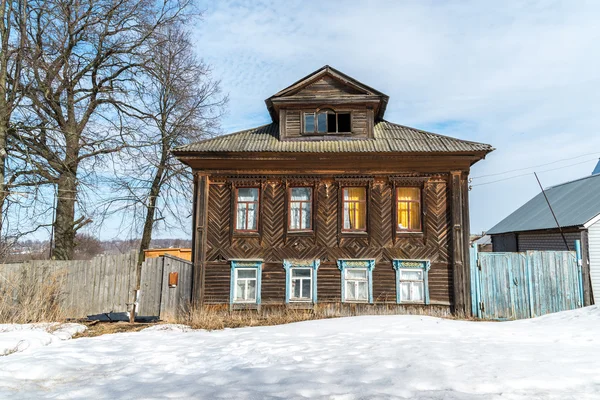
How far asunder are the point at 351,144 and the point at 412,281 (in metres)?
5.41

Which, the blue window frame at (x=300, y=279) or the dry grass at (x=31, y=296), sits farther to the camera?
the blue window frame at (x=300, y=279)

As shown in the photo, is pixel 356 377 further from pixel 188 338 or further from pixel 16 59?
pixel 16 59

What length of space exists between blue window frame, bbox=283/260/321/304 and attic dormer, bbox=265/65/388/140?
4.82 m

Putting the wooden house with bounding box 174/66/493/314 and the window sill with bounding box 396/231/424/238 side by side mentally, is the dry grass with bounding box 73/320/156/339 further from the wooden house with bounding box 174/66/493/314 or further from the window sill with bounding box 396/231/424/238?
the window sill with bounding box 396/231/424/238

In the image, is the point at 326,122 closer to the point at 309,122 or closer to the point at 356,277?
the point at 309,122

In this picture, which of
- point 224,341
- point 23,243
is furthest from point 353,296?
point 23,243

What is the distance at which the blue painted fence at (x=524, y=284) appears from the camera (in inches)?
506

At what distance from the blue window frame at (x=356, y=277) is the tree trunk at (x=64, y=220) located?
39.6ft

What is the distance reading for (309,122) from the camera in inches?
589

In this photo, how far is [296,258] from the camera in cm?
1358

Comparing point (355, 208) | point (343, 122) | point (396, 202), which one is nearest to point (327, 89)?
point (343, 122)

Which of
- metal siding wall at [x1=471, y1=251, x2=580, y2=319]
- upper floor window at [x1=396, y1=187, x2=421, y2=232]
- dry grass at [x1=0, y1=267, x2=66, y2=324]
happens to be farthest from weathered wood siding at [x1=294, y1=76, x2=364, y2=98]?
dry grass at [x1=0, y1=267, x2=66, y2=324]

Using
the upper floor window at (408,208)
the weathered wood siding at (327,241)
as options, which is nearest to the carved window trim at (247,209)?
the weathered wood siding at (327,241)

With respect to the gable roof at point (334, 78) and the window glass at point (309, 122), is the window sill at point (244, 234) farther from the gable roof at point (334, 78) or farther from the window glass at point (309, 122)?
the gable roof at point (334, 78)
